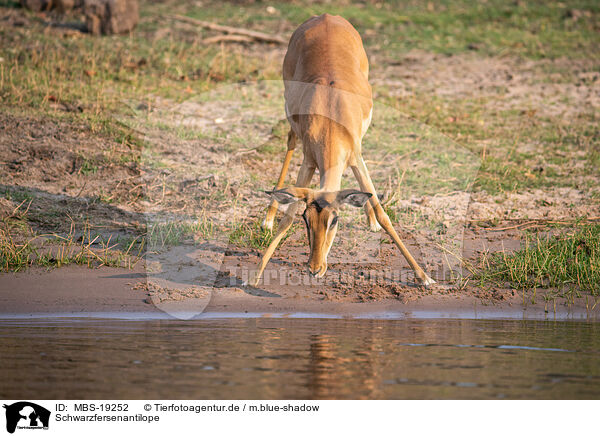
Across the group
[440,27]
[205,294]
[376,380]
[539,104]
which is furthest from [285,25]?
[376,380]

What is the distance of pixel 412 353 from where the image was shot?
628cm

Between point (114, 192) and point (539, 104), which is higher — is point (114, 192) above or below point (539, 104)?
below

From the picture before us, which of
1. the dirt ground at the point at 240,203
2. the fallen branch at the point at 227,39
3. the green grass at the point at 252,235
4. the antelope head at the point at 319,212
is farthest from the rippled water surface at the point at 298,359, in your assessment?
the fallen branch at the point at 227,39

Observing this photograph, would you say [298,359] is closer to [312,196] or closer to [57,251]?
[312,196]

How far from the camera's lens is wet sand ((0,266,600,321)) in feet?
25.4

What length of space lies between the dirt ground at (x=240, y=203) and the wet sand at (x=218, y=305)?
2 centimetres

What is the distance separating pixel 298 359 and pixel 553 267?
3487 millimetres

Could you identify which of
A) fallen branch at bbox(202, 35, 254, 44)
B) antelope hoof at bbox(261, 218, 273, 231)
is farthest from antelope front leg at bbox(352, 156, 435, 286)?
fallen branch at bbox(202, 35, 254, 44)

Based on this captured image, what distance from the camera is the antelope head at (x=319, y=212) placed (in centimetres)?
707

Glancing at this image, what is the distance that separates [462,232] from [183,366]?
4.82 metres

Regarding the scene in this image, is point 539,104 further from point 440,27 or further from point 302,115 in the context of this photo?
point 302,115

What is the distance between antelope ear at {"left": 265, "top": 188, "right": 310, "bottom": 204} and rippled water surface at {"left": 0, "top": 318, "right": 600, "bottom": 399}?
111 cm

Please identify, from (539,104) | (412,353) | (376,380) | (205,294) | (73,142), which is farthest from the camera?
(539,104)

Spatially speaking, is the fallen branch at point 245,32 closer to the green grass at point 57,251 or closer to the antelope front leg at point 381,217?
the green grass at point 57,251
